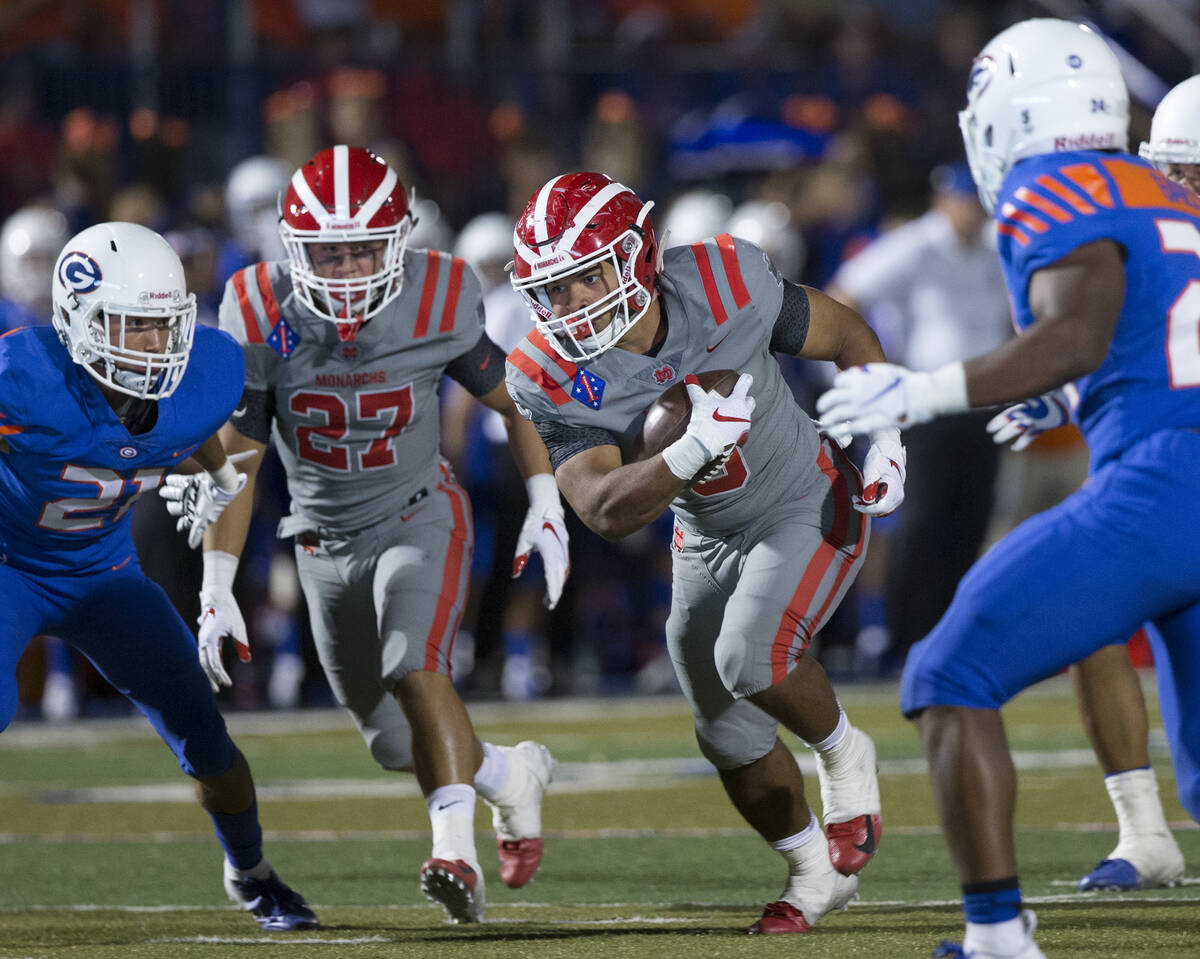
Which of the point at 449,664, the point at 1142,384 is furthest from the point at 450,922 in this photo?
the point at 1142,384

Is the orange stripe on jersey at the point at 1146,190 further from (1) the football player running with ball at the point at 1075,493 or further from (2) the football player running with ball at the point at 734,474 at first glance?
(2) the football player running with ball at the point at 734,474

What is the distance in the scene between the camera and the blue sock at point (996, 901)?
3082 mm

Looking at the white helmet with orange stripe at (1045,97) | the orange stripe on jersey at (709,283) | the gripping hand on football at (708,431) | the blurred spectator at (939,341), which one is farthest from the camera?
the blurred spectator at (939,341)

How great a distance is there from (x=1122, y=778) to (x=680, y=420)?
143 cm

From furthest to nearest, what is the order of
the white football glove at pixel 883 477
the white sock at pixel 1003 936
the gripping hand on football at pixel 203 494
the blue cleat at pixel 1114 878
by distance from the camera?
the gripping hand on football at pixel 203 494, the blue cleat at pixel 1114 878, the white football glove at pixel 883 477, the white sock at pixel 1003 936

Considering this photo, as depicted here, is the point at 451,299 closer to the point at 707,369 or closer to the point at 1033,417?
the point at 707,369

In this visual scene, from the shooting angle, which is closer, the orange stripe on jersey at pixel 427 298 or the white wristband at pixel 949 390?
the white wristband at pixel 949 390

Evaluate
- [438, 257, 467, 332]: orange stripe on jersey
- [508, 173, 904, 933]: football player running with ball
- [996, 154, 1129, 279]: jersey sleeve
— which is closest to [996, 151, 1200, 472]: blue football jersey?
[996, 154, 1129, 279]: jersey sleeve

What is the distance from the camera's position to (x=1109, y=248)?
3.12m

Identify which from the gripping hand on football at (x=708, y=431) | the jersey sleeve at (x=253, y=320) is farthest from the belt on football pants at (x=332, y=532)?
the gripping hand on football at (x=708, y=431)

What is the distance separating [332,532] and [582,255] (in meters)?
1.23

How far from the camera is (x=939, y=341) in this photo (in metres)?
8.39

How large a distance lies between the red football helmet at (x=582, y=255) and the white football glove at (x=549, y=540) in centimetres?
64

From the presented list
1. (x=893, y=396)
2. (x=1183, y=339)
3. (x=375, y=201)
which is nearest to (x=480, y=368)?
(x=375, y=201)
